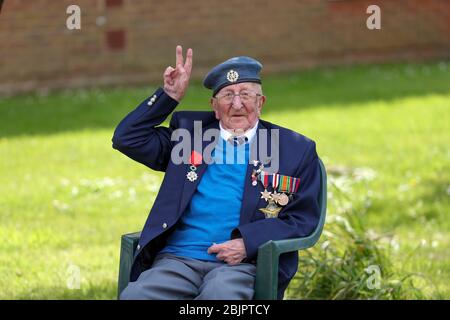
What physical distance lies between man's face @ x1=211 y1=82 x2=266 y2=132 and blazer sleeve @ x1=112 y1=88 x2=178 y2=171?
0.23 metres

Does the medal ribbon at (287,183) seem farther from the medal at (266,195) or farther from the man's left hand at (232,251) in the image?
the man's left hand at (232,251)

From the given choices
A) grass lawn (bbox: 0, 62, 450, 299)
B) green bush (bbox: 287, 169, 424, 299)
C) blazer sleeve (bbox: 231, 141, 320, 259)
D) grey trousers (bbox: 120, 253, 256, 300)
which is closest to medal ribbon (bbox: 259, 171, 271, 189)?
blazer sleeve (bbox: 231, 141, 320, 259)

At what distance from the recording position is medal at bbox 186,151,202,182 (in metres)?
4.80

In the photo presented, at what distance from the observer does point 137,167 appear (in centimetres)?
1023

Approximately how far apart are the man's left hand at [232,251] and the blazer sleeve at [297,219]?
0.11ft

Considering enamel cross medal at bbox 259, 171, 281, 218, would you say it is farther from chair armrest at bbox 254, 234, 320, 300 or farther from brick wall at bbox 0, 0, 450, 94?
brick wall at bbox 0, 0, 450, 94

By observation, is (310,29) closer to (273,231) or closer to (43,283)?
(43,283)

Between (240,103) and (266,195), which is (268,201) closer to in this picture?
(266,195)

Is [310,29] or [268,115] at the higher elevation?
[310,29]

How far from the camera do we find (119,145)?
4.79m

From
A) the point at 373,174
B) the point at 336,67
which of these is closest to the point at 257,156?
the point at 373,174

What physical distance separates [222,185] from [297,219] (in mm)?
377

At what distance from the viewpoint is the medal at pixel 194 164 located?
4.80 m
